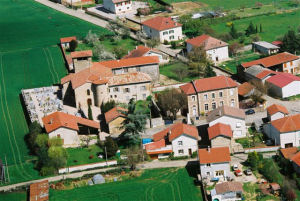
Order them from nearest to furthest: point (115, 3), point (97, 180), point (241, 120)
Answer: point (97, 180) → point (241, 120) → point (115, 3)

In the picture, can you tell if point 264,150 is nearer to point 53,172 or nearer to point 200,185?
point 200,185

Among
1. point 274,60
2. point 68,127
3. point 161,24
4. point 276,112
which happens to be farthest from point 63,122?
point 161,24

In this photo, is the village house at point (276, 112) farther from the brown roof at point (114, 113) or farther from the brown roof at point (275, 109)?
the brown roof at point (114, 113)

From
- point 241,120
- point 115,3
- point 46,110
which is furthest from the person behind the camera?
point 115,3

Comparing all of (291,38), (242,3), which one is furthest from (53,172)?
(242,3)

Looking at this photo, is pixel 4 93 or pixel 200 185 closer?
pixel 200 185

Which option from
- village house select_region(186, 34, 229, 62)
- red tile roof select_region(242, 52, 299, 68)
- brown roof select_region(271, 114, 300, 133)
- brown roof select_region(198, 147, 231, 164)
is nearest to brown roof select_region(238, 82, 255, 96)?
red tile roof select_region(242, 52, 299, 68)
